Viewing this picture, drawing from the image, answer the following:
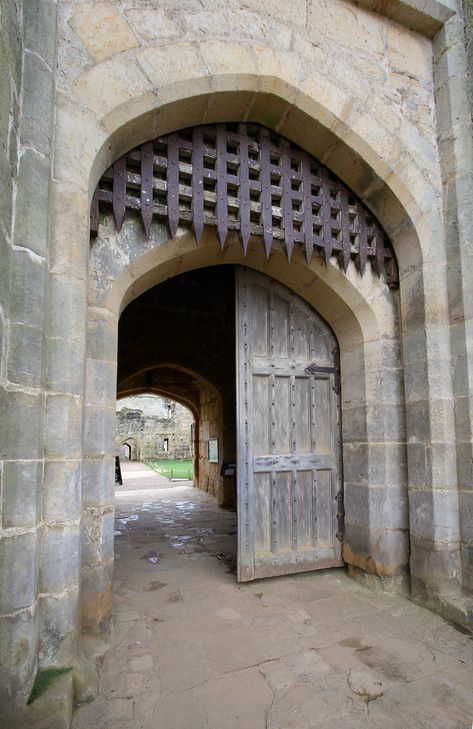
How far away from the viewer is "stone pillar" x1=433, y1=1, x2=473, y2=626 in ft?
8.84

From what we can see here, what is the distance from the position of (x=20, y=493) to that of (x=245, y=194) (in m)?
2.21

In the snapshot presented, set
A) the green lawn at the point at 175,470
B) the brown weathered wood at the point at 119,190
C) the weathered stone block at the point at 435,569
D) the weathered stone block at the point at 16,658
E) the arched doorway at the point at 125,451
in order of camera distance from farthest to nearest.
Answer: the arched doorway at the point at 125,451 < the green lawn at the point at 175,470 < the weathered stone block at the point at 435,569 < the brown weathered wood at the point at 119,190 < the weathered stone block at the point at 16,658

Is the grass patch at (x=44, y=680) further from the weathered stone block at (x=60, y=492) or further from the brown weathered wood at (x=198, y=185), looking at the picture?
the brown weathered wood at (x=198, y=185)

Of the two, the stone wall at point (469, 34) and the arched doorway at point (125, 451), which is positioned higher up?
the stone wall at point (469, 34)

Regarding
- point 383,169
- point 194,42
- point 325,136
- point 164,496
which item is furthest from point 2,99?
point 164,496

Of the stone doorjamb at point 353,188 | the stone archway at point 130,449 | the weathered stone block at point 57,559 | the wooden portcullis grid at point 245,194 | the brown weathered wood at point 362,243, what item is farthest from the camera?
the stone archway at point 130,449

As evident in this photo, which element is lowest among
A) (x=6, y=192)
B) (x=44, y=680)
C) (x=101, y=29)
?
(x=44, y=680)

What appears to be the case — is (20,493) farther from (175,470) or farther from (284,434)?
(175,470)

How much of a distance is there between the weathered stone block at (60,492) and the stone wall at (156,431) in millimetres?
21279

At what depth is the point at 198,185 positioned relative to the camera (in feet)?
8.75

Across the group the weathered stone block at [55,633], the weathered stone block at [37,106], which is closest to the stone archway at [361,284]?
the weathered stone block at [37,106]

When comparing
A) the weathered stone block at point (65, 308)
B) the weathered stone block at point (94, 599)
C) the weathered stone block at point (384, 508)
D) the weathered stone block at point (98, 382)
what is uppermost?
the weathered stone block at point (65, 308)

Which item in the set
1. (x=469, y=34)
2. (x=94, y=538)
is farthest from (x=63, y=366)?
(x=469, y=34)

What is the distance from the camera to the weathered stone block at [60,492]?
183 cm
